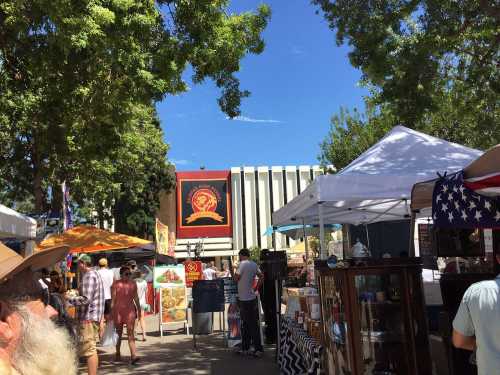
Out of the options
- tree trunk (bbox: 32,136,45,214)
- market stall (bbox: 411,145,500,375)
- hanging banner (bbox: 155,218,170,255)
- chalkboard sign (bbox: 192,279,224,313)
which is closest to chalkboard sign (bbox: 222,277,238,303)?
chalkboard sign (bbox: 192,279,224,313)

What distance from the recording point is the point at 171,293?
1296cm

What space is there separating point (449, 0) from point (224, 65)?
430 centimetres

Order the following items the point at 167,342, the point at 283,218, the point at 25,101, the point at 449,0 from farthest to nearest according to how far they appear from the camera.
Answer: the point at 25,101 < the point at 167,342 < the point at 449,0 < the point at 283,218

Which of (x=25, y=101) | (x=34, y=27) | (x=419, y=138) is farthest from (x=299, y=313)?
(x=25, y=101)

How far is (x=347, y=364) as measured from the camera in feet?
17.1

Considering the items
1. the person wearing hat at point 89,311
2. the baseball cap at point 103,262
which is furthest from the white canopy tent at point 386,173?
the baseball cap at point 103,262

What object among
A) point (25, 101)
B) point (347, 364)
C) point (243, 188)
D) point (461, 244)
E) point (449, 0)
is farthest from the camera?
point (243, 188)

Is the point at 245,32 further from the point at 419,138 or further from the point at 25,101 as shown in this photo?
the point at 25,101

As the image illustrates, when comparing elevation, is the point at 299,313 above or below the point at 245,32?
below

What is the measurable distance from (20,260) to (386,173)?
4.82 m

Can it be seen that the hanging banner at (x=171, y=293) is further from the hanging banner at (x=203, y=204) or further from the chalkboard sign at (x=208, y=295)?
the hanging banner at (x=203, y=204)

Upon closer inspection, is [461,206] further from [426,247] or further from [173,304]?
[173,304]

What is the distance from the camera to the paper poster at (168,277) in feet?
43.1

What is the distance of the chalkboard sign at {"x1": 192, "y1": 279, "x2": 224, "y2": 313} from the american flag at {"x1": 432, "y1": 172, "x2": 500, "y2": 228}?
266 inches
